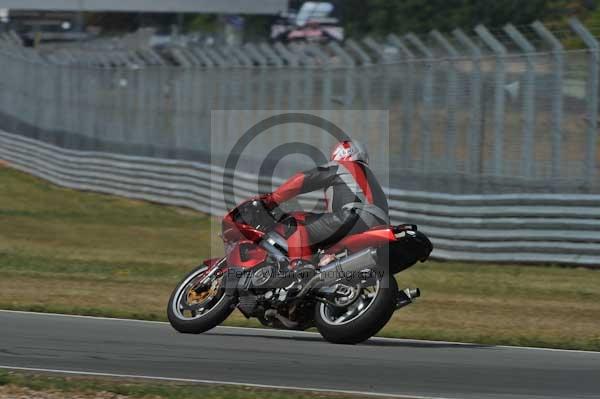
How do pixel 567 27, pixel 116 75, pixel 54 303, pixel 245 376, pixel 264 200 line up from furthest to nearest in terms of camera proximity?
pixel 116 75 < pixel 567 27 < pixel 54 303 < pixel 264 200 < pixel 245 376

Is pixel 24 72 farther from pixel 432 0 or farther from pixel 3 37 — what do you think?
pixel 432 0

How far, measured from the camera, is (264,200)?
9.50m

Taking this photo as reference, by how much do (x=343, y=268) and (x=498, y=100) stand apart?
804 cm

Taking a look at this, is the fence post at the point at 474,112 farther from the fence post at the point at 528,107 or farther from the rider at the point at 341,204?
the rider at the point at 341,204

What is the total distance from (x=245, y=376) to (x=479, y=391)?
1.52 m

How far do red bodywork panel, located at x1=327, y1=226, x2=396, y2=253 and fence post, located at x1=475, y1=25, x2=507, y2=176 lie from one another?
7.58 meters

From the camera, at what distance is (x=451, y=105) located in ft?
57.4

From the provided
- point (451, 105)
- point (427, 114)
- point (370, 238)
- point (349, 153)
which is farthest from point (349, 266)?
point (427, 114)

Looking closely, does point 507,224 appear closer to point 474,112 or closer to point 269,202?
point 474,112

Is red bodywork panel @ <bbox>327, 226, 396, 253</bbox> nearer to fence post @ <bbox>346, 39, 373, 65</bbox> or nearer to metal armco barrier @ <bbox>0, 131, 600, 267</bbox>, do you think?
metal armco barrier @ <bbox>0, 131, 600, 267</bbox>

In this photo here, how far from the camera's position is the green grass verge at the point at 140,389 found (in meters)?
7.32

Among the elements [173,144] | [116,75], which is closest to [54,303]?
[173,144]

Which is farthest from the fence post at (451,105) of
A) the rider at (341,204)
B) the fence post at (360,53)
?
the rider at (341,204)

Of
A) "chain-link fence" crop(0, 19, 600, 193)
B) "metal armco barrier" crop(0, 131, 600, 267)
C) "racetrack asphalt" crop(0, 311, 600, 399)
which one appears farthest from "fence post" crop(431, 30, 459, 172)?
"racetrack asphalt" crop(0, 311, 600, 399)
